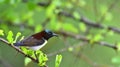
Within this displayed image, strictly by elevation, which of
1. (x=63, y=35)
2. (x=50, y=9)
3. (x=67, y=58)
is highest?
(x=50, y=9)

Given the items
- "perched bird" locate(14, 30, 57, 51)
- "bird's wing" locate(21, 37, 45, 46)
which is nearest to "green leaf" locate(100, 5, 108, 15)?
"perched bird" locate(14, 30, 57, 51)

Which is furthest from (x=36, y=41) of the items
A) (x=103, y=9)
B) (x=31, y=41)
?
(x=103, y=9)

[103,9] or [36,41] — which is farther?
[103,9]

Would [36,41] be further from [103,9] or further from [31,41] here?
[103,9]

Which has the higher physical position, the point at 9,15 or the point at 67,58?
the point at 9,15

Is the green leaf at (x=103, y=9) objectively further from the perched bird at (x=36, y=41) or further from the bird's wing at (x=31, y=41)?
the bird's wing at (x=31, y=41)

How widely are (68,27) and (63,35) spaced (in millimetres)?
82

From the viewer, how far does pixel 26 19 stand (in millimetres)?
4391

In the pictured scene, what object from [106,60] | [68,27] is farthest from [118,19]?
[68,27]

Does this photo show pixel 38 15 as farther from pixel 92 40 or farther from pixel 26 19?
pixel 92 40

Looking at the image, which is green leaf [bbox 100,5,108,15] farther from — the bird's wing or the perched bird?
the bird's wing

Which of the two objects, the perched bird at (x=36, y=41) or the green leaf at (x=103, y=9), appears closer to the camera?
the perched bird at (x=36, y=41)

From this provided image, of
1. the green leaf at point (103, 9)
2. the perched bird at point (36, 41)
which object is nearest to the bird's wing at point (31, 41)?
the perched bird at point (36, 41)

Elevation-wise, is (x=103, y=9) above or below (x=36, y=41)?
below
